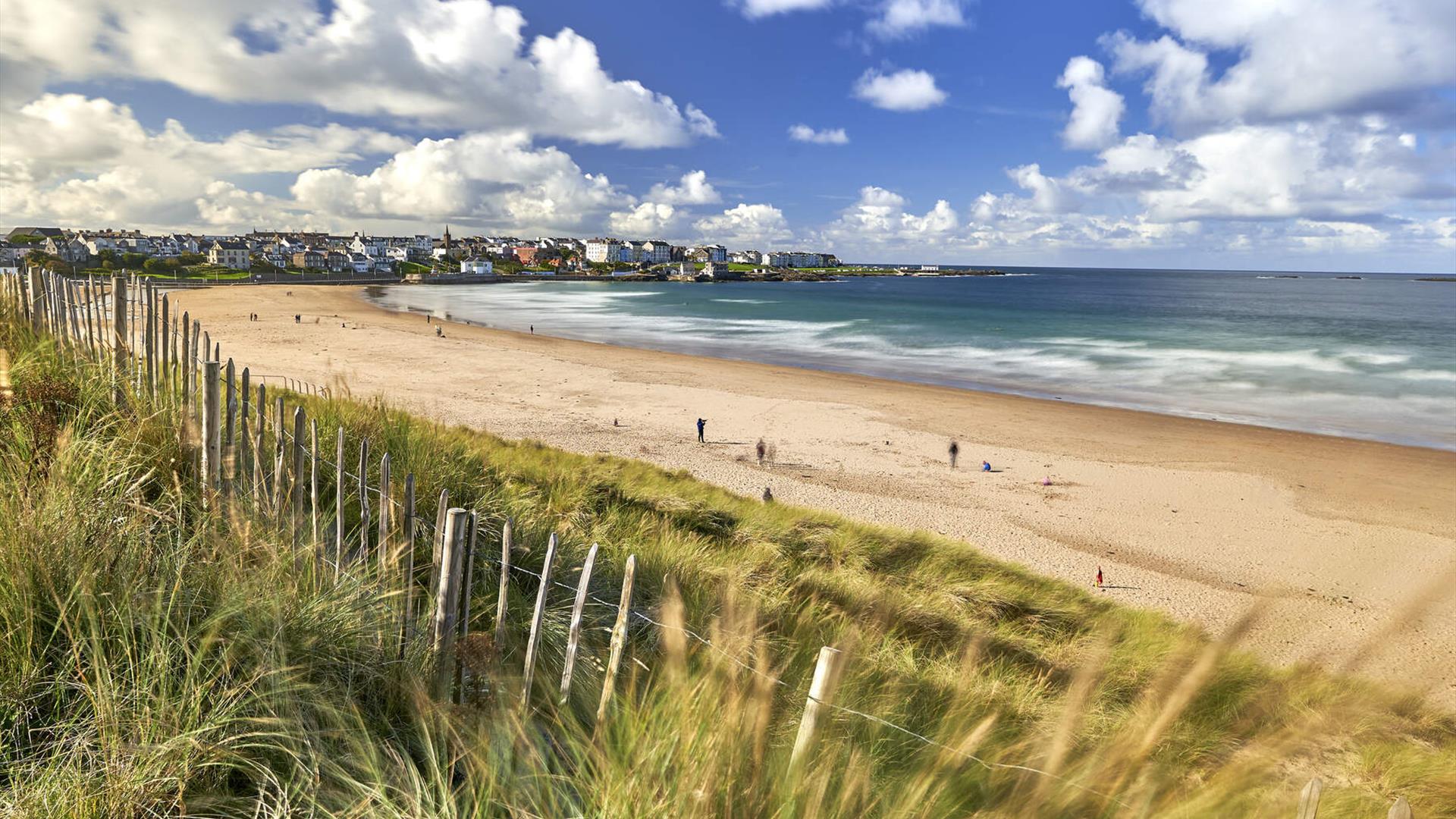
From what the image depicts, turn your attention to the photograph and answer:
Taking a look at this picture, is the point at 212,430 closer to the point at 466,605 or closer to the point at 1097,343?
the point at 466,605

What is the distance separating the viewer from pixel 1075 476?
1833cm

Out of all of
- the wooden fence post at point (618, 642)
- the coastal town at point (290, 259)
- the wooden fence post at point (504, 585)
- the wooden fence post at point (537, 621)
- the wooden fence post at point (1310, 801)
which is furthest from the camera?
the coastal town at point (290, 259)

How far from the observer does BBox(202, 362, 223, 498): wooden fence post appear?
14.5 ft

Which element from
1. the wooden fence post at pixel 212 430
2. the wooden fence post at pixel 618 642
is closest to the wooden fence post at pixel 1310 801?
the wooden fence post at pixel 618 642

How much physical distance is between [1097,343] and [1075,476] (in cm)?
3904

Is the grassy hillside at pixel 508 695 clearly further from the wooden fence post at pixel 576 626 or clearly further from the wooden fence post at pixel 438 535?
the wooden fence post at pixel 438 535

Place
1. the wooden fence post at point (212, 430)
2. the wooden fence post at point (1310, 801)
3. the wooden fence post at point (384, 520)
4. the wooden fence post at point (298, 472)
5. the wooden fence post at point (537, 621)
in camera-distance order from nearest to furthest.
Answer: the wooden fence post at point (1310, 801), the wooden fence post at point (537, 621), the wooden fence post at point (384, 520), the wooden fence post at point (298, 472), the wooden fence post at point (212, 430)

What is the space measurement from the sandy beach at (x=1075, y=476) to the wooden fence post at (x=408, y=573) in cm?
470

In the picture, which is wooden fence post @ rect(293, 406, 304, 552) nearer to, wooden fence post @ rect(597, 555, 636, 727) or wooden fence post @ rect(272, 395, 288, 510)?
wooden fence post @ rect(272, 395, 288, 510)

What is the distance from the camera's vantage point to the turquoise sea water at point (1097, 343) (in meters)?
30.6

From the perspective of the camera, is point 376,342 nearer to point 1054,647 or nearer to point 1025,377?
point 1025,377

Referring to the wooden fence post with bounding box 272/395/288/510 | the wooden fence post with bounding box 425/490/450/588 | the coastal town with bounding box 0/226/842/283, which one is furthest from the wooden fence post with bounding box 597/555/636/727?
the coastal town with bounding box 0/226/842/283

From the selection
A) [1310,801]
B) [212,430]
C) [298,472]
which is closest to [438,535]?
[298,472]

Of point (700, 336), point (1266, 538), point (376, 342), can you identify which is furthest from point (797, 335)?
point (1266, 538)
